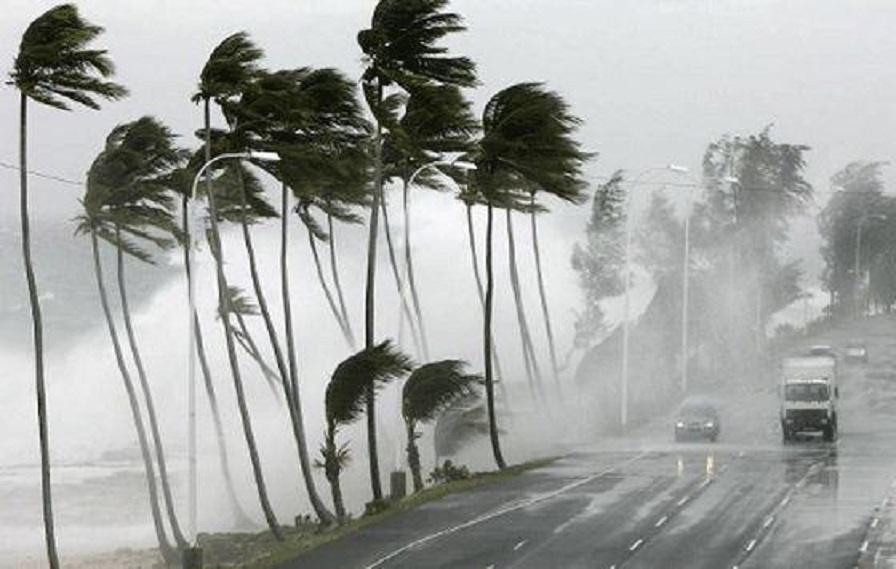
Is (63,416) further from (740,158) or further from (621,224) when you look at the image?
(740,158)

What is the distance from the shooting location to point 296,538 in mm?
46625

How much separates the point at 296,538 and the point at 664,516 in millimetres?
10482

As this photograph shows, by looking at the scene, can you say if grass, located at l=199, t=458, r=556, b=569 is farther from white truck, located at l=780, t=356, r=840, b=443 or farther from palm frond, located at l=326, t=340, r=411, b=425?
white truck, located at l=780, t=356, r=840, b=443

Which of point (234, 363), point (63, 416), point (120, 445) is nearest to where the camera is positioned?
point (234, 363)

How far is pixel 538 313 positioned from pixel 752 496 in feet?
363

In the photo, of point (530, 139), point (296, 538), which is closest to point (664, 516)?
point (296, 538)

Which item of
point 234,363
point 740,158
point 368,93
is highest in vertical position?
point 740,158

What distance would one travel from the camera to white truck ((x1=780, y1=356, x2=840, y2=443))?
69.2 m

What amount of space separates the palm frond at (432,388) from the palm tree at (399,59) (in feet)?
5.62

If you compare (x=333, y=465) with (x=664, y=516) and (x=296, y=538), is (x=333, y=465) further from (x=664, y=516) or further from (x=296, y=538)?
(x=664, y=516)

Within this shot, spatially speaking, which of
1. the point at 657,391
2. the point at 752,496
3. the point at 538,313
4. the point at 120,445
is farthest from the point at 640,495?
the point at 538,313

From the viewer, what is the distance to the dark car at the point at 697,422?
72.2m

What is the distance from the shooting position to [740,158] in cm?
16288

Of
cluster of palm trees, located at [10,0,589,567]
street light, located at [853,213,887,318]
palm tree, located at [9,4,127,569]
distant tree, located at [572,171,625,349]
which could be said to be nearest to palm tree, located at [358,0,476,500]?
cluster of palm trees, located at [10,0,589,567]
